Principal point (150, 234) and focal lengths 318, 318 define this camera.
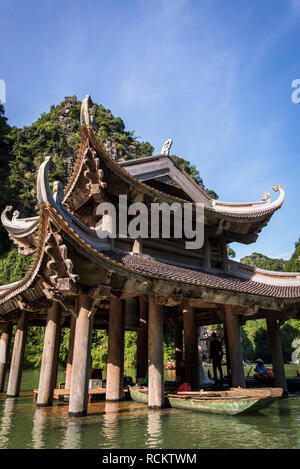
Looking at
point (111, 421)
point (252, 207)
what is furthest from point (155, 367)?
point (252, 207)

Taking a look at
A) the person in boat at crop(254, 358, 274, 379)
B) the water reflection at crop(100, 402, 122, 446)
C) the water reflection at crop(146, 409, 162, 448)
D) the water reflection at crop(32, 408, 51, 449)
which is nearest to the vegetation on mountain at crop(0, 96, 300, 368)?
the person in boat at crop(254, 358, 274, 379)

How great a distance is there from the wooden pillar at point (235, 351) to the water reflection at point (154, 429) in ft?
11.6

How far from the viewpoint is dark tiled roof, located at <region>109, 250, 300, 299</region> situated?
9.14 meters

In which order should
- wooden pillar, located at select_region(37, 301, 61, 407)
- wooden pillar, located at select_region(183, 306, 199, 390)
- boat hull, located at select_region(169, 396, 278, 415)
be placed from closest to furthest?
boat hull, located at select_region(169, 396, 278, 415) < wooden pillar, located at select_region(37, 301, 61, 407) < wooden pillar, located at select_region(183, 306, 199, 390)

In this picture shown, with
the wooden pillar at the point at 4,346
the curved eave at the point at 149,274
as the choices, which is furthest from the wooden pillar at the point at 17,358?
the wooden pillar at the point at 4,346

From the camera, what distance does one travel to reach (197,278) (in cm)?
1040

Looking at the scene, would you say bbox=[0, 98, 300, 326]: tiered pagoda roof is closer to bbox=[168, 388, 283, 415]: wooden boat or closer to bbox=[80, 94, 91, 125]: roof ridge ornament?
bbox=[80, 94, 91, 125]: roof ridge ornament

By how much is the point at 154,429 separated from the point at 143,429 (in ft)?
0.75

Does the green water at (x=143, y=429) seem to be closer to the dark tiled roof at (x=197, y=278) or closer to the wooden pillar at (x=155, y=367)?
the wooden pillar at (x=155, y=367)

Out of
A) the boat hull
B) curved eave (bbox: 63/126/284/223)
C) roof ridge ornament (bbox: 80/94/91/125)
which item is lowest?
the boat hull

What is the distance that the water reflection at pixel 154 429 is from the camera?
5555mm

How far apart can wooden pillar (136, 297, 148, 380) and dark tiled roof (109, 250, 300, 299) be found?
319 centimetres

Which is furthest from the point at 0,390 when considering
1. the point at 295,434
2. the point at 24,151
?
the point at 24,151

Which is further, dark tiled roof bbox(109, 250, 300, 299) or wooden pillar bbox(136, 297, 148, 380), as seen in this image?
wooden pillar bbox(136, 297, 148, 380)
